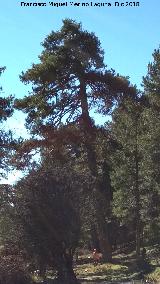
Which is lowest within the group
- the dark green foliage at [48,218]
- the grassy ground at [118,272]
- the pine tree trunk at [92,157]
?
the grassy ground at [118,272]

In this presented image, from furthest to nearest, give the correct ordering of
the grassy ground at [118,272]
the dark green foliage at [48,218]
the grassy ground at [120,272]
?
the grassy ground at [120,272], the grassy ground at [118,272], the dark green foliage at [48,218]

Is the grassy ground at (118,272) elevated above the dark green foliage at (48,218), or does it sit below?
below

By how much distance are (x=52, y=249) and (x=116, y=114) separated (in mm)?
17837

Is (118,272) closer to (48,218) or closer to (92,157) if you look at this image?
(48,218)

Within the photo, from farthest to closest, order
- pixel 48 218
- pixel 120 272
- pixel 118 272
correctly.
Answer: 1. pixel 118 272
2. pixel 120 272
3. pixel 48 218

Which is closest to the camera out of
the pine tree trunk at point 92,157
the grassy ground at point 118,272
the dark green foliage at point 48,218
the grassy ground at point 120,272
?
the dark green foliage at point 48,218

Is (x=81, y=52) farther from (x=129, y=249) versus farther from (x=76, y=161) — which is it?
(x=129, y=249)

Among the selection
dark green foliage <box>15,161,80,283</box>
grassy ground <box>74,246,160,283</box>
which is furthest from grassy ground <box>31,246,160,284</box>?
dark green foliage <box>15,161,80,283</box>

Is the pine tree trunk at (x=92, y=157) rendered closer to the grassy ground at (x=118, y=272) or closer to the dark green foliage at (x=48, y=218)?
the grassy ground at (x=118, y=272)

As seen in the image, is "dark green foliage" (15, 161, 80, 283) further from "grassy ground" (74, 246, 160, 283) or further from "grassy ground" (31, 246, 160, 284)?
"grassy ground" (74, 246, 160, 283)

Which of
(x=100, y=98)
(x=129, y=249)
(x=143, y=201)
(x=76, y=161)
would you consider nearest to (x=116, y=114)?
(x=100, y=98)

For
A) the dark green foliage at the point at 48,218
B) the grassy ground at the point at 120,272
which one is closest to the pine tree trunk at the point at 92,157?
the grassy ground at the point at 120,272

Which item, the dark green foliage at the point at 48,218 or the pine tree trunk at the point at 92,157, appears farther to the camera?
the pine tree trunk at the point at 92,157

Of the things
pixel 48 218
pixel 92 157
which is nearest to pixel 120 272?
pixel 48 218
